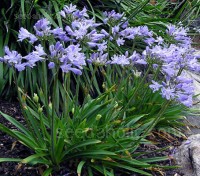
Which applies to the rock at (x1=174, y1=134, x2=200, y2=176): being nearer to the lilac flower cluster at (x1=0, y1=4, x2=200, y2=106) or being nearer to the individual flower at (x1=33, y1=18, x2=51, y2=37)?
the lilac flower cluster at (x1=0, y1=4, x2=200, y2=106)

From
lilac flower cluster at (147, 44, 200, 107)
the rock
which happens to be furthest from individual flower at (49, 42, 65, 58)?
the rock

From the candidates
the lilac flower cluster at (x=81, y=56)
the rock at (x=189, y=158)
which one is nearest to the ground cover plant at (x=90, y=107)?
the lilac flower cluster at (x=81, y=56)

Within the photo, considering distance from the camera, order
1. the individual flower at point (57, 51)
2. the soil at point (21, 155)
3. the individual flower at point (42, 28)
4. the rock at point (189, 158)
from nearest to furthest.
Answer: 1. the individual flower at point (57, 51)
2. the individual flower at point (42, 28)
3. the soil at point (21, 155)
4. the rock at point (189, 158)

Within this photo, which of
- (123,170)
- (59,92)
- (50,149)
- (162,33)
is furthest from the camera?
(162,33)

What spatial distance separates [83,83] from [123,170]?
129 centimetres

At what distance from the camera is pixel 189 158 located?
286cm

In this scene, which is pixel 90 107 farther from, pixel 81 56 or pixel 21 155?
pixel 81 56

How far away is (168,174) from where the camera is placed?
109 inches

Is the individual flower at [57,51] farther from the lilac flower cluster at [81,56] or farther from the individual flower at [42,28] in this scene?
the individual flower at [42,28]

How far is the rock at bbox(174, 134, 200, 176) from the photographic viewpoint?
2.76 m

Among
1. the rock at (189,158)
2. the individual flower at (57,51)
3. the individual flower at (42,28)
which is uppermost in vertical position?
the individual flower at (42,28)

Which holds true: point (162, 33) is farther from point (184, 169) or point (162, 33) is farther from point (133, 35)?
point (184, 169)

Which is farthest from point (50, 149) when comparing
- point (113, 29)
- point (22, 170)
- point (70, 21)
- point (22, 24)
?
point (22, 24)

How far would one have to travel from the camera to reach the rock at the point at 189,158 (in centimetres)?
276
